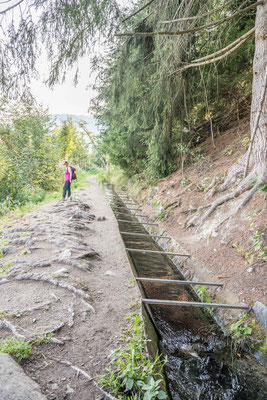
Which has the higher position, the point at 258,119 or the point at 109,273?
the point at 258,119

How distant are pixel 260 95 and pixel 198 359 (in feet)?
14.7

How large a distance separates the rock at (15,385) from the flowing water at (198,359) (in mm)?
1349

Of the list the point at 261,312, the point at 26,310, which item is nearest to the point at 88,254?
the point at 26,310

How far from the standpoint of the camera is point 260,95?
4.25 metres

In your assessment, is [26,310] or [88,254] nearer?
[26,310]

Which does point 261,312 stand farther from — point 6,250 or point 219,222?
point 6,250

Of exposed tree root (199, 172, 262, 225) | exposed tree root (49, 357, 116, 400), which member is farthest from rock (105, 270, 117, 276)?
exposed tree root (199, 172, 262, 225)

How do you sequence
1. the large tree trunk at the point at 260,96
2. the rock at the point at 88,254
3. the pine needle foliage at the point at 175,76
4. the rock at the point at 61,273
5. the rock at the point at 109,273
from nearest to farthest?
1. the rock at the point at 61,273
2. the rock at the point at 109,273
3. the large tree trunk at the point at 260,96
4. the rock at the point at 88,254
5. the pine needle foliage at the point at 175,76

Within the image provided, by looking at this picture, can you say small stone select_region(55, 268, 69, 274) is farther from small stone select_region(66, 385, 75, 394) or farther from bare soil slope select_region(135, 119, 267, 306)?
bare soil slope select_region(135, 119, 267, 306)

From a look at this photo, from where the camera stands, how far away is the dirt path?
1.91 m

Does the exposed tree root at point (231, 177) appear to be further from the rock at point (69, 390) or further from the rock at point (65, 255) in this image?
the rock at point (69, 390)

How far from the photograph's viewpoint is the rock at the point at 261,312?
278 cm

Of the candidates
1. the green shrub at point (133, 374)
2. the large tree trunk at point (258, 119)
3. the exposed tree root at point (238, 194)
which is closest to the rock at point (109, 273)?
the green shrub at point (133, 374)

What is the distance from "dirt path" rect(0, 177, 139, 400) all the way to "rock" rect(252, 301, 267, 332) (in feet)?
5.16
